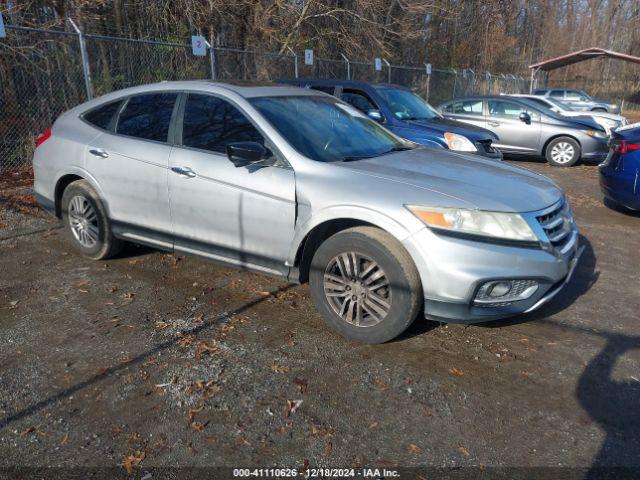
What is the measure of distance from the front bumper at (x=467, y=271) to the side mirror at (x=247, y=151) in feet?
4.08

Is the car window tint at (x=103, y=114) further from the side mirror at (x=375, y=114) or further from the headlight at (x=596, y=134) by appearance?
the headlight at (x=596, y=134)

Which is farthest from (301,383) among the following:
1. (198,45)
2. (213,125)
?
(198,45)

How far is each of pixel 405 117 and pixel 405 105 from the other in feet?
1.36

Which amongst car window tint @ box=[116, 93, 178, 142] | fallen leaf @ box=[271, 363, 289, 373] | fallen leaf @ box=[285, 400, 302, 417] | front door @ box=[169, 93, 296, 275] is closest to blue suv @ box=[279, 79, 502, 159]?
car window tint @ box=[116, 93, 178, 142]

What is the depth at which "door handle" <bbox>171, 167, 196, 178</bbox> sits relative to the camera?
4125mm

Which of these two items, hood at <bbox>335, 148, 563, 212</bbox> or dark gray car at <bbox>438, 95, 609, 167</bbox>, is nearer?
hood at <bbox>335, 148, 563, 212</bbox>

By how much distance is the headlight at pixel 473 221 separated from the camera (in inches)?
128

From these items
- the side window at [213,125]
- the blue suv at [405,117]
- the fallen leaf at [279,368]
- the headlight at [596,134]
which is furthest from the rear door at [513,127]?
the fallen leaf at [279,368]

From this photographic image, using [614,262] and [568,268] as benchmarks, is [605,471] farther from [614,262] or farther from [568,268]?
[614,262]

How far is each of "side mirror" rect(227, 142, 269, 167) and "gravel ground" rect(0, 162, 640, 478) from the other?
1.20m

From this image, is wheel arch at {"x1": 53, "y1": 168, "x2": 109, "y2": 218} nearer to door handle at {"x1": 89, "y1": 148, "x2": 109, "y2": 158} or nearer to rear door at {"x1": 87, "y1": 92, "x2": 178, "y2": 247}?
rear door at {"x1": 87, "y1": 92, "x2": 178, "y2": 247}

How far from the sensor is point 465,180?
3670 millimetres

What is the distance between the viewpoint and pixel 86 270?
4938 millimetres

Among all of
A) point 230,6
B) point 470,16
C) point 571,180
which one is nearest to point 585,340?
point 571,180
